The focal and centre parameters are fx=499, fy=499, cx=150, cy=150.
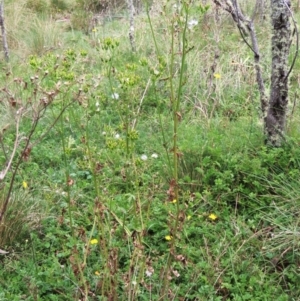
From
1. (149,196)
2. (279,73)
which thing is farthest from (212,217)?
(279,73)

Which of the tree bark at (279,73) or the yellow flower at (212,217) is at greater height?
the tree bark at (279,73)

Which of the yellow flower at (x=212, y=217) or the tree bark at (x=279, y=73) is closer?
the yellow flower at (x=212, y=217)

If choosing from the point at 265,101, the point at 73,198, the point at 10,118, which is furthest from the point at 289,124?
the point at 10,118

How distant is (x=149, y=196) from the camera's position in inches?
113

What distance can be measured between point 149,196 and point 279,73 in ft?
4.00

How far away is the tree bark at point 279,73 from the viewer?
10.3 feet

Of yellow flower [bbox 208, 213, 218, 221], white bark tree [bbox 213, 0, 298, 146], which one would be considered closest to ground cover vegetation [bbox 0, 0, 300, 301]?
yellow flower [bbox 208, 213, 218, 221]

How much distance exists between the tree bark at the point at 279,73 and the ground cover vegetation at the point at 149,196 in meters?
0.11

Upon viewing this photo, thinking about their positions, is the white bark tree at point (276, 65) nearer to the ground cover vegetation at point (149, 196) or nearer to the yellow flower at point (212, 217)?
the ground cover vegetation at point (149, 196)

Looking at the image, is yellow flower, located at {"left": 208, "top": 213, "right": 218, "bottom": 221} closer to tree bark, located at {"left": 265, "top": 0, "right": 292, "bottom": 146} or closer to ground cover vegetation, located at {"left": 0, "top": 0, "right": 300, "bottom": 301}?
ground cover vegetation, located at {"left": 0, "top": 0, "right": 300, "bottom": 301}

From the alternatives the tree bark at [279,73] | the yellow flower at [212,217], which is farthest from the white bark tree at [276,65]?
the yellow flower at [212,217]

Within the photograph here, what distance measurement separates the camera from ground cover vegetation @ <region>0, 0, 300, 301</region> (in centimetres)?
212

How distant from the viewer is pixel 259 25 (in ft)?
21.9

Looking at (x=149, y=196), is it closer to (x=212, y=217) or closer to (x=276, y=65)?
(x=212, y=217)
